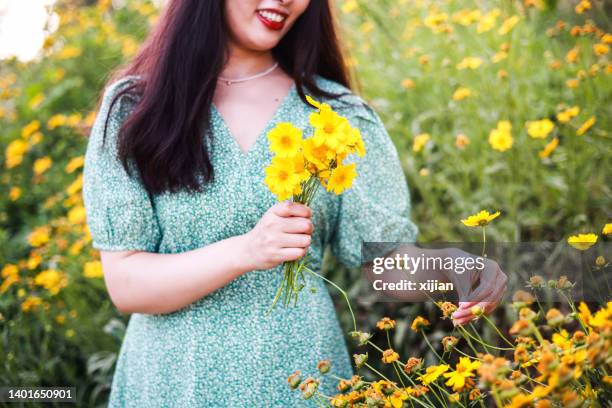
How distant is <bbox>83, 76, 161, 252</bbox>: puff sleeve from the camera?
1.15 metres

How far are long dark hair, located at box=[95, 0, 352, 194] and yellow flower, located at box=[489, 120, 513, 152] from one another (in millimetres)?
575

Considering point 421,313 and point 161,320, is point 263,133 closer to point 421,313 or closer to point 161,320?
point 161,320

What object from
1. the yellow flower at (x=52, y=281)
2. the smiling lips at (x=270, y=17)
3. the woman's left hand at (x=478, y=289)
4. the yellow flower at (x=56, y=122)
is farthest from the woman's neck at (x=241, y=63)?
the yellow flower at (x=56, y=122)

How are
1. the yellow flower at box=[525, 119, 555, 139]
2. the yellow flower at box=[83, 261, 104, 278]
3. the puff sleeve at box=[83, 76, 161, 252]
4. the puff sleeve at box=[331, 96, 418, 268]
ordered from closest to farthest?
the puff sleeve at box=[83, 76, 161, 252] → the puff sleeve at box=[331, 96, 418, 268] → the yellow flower at box=[525, 119, 555, 139] → the yellow flower at box=[83, 261, 104, 278]

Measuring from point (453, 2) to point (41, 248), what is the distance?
164cm

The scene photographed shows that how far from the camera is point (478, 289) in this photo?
2.98 ft

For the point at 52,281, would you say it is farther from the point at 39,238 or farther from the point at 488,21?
the point at 488,21

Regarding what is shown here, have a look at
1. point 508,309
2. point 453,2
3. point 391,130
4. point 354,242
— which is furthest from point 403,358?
point 453,2

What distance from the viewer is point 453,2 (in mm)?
2246

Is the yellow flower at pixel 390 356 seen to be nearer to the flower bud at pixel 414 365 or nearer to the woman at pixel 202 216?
the flower bud at pixel 414 365

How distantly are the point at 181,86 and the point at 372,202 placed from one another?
0.44 meters

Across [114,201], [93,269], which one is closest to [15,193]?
[93,269]

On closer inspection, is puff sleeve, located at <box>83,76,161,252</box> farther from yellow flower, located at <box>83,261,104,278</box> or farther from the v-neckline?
yellow flower, located at <box>83,261,104,278</box>

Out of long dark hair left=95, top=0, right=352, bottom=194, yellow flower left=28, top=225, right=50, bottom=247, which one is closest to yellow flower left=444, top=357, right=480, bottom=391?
long dark hair left=95, top=0, right=352, bottom=194
